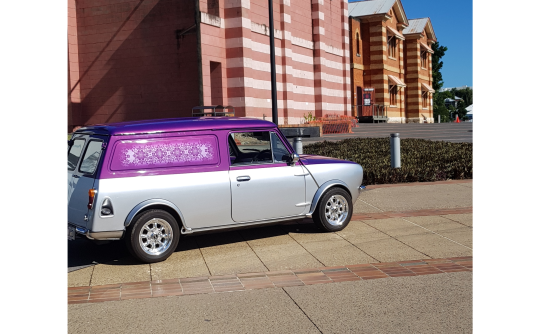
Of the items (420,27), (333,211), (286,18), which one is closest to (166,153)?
(333,211)

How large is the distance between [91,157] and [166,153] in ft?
2.85

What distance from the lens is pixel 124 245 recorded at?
7.73m

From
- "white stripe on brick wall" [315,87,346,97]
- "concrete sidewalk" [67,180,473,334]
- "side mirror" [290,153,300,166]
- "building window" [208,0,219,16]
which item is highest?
"building window" [208,0,219,16]

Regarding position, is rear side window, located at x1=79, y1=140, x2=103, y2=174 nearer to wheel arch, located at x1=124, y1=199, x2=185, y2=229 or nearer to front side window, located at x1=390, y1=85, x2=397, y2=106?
wheel arch, located at x1=124, y1=199, x2=185, y2=229

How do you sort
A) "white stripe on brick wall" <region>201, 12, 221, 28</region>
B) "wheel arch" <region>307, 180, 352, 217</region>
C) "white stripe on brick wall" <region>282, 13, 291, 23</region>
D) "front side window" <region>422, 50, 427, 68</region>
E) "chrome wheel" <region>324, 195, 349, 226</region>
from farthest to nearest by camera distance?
"front side window" <region>422, 50, 427, 68</region> → "white stripe on brick wall" <region>282, 13, 291, 23</region> → "white stripe on brick wall" <region>201, 12, 221, 28</region> → "chrome wheel" <region>324, 195, 349, 226</region> → "wheel arch" <region>307, 180, 352, 217</region>

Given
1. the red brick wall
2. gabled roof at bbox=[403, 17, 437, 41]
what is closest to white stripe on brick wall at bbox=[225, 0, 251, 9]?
the red brick wall

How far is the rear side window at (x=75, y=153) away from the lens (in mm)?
7118

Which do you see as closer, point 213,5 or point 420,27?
point 213,5

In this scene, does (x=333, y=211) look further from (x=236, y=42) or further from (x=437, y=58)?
(x=437, y=58)

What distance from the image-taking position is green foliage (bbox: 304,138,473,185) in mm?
12750

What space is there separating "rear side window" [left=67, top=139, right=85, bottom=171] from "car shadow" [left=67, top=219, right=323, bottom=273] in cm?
112

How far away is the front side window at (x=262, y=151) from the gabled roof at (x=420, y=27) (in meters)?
55.8

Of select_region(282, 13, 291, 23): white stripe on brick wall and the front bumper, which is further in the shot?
select_region(282, 13, 291, 23): white stripe on brick wall
